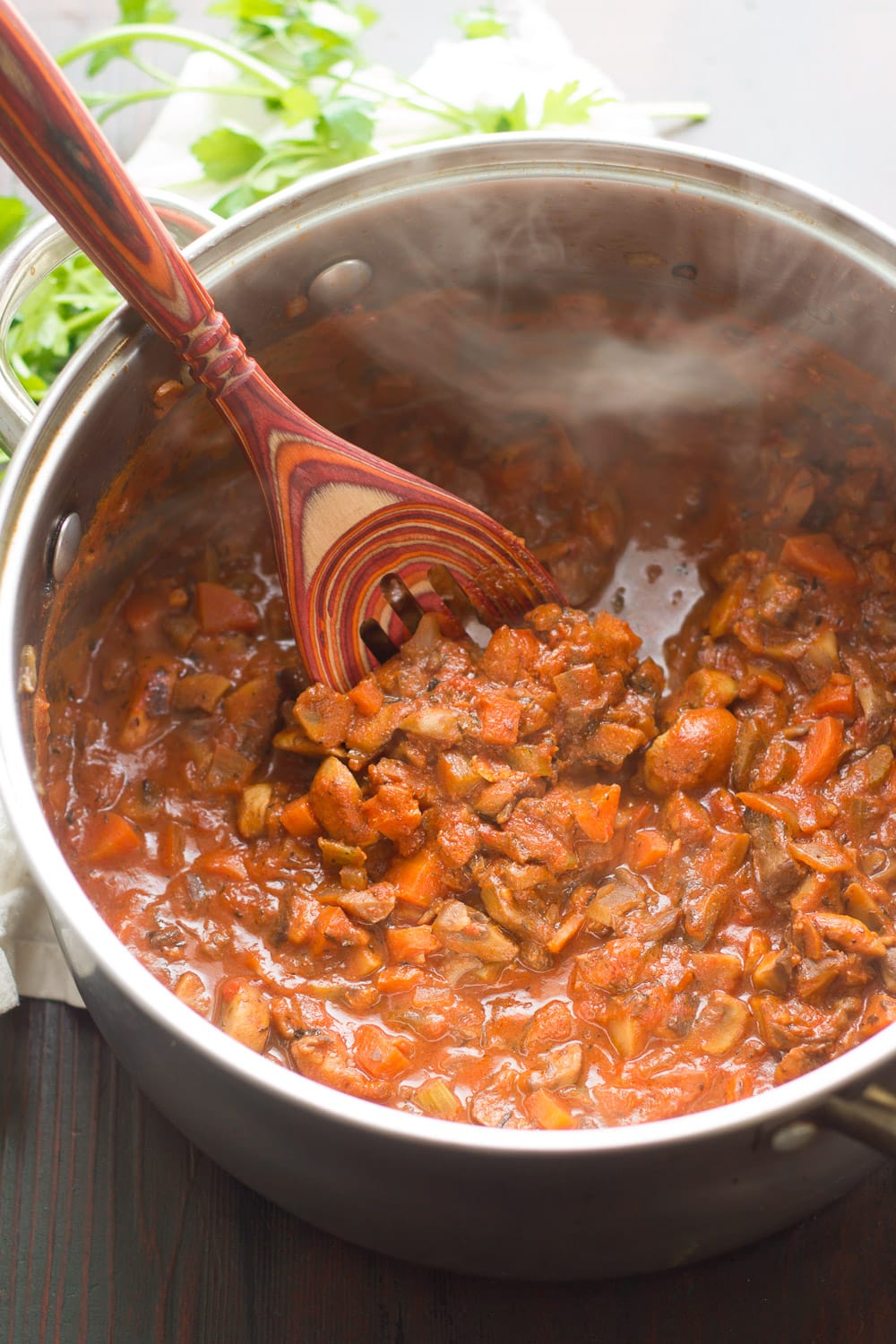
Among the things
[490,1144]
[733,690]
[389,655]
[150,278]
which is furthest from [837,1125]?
[150,278]

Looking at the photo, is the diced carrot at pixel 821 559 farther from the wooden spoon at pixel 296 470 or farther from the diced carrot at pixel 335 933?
the diced carrot at pixel 335 933

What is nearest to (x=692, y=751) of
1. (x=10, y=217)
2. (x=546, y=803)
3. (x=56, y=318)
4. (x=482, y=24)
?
(x=546, y=803)

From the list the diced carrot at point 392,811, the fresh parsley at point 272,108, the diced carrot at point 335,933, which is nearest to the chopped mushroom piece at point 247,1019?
the diced carrot at point 335,933

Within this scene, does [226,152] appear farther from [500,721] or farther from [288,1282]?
[288,1282]

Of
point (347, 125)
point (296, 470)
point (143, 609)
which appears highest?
point (347, 125)

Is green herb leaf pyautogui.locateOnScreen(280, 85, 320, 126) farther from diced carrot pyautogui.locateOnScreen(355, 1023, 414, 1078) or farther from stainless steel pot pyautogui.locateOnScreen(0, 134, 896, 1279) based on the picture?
diced carrot pyautogui.locateOnScreen(355, 1023, 414, 1078)

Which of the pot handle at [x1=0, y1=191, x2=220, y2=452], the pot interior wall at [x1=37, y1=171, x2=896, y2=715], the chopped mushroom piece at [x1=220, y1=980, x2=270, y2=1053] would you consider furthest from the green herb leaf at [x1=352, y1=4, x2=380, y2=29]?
the chopped mushroom piece at [x1=220, y1=980, x2=270, y2=1053]
